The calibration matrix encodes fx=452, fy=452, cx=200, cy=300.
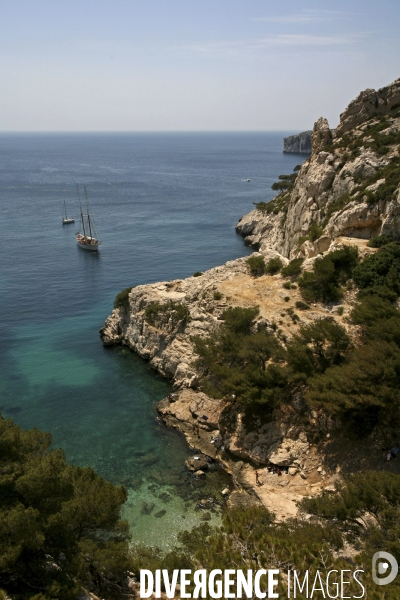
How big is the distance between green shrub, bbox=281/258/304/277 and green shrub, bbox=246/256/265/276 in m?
2.56

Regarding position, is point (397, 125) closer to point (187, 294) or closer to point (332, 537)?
point (187, 294)

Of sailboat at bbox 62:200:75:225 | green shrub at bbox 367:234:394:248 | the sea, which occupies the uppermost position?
sailboat at bbox 62:200:75:225

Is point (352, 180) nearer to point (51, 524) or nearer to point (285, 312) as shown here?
point (285, 312)

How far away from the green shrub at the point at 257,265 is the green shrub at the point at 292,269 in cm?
256

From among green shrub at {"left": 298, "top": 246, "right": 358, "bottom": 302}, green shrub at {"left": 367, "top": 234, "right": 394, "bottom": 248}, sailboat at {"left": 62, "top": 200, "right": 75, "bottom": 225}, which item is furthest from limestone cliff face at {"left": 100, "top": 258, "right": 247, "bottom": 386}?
sailboat at {"left": 62, "top": 200, "right": 75, "bottom": 225}

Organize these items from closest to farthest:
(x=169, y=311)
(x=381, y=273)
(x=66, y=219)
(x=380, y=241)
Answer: (x=381, y=273)
(x=380, y=241)
(x=169, y=311)
(x=66, y=219)

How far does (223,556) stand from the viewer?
1473 cm

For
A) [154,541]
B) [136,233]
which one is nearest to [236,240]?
[136,233]

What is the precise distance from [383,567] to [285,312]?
69.8 ft

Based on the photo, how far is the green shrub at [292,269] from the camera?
3888 cm

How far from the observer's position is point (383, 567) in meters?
14.9

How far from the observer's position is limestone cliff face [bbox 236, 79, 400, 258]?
39.0m

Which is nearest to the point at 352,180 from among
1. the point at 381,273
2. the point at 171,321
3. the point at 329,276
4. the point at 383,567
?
the point at 381,273

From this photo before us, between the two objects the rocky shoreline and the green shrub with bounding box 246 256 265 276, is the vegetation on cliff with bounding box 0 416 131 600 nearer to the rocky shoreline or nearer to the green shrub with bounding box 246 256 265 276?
A: the rocky shoreline
